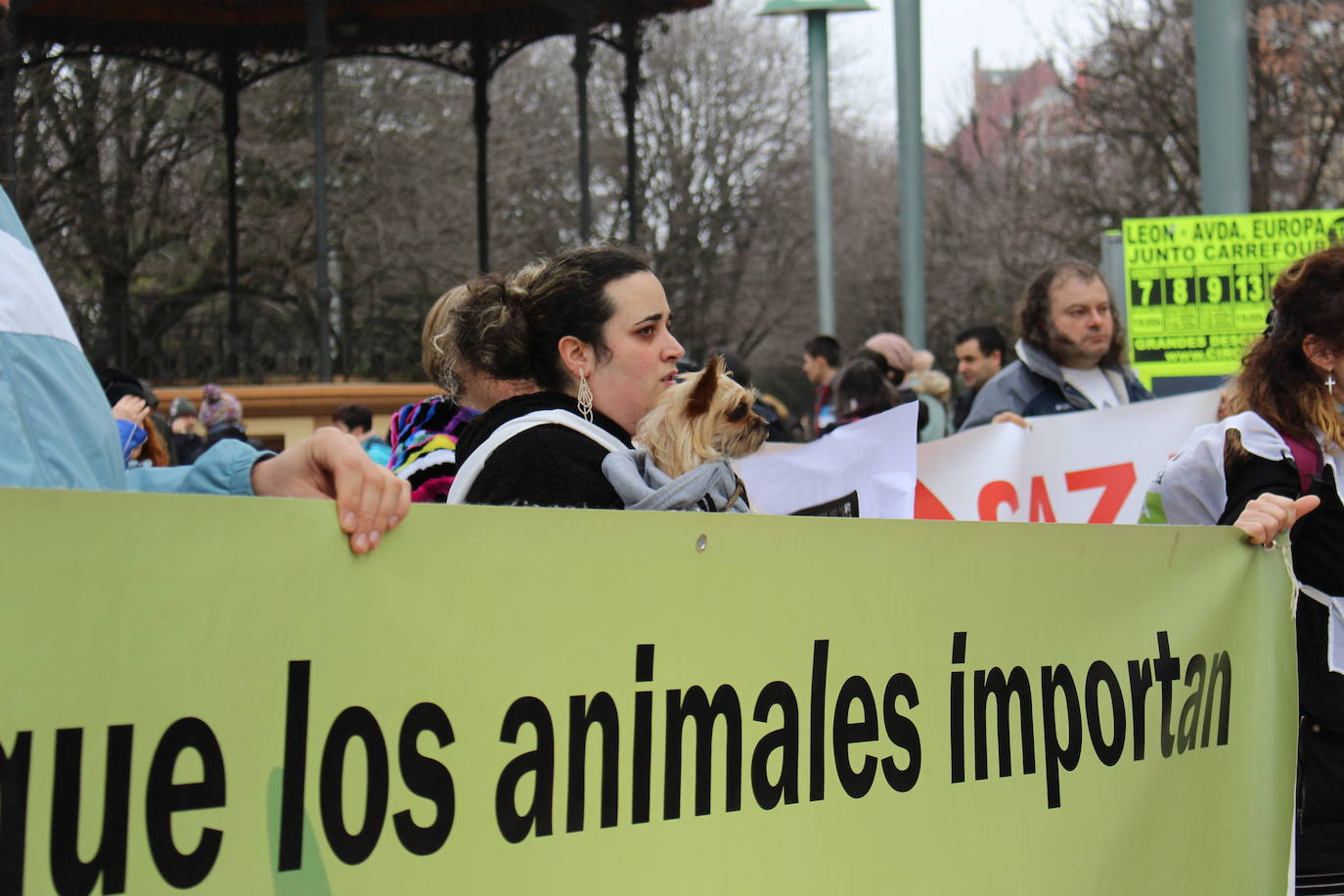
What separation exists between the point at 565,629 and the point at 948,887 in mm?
827

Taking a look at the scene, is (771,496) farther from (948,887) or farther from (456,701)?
(456,701)

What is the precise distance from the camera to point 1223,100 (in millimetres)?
7633

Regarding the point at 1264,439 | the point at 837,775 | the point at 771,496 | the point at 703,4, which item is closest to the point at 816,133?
the point at 703,4

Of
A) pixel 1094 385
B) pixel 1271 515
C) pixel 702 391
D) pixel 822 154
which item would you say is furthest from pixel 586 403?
pixel 822 154

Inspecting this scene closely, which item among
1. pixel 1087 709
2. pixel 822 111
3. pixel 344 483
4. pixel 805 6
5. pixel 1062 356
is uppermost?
pixel 805 6

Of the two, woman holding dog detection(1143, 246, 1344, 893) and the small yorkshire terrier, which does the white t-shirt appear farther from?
the small yorkshire terrier

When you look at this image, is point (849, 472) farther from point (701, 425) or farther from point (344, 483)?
point (344, 483)

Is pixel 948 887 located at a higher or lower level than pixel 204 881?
lower

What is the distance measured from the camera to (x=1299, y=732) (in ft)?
9.91

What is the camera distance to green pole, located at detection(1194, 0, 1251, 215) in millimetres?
7559

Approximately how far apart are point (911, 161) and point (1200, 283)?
4.37m

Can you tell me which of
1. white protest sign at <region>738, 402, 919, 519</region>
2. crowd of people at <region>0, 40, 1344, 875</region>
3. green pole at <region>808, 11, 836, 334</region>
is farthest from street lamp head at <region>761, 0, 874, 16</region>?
crowd of people at <region>0, 40, 1344, 875</region>

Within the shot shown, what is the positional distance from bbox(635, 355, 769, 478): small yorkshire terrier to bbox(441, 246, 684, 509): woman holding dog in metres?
0.09

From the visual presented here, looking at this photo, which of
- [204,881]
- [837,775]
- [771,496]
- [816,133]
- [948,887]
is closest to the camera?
[204,881]
